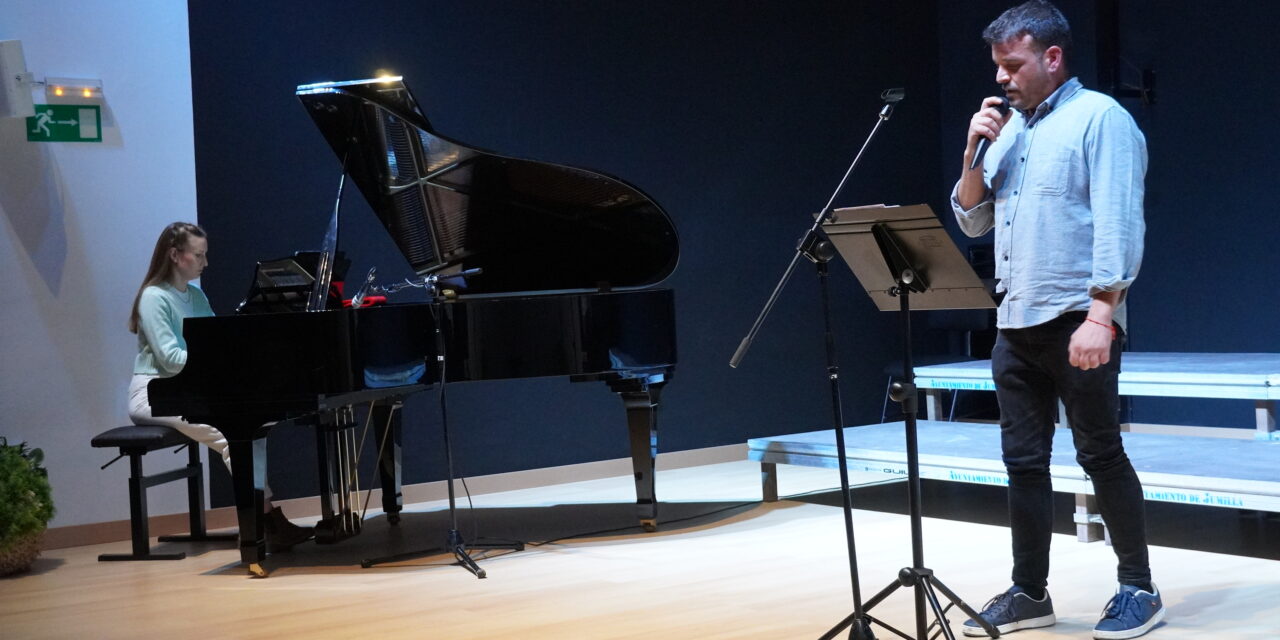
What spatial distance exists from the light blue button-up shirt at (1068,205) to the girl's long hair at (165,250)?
329 centimetres

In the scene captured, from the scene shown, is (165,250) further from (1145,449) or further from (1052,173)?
(1145,449)

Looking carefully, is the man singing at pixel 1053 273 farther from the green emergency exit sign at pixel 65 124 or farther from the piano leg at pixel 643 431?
the green emergency exit sign at pixel 65 124

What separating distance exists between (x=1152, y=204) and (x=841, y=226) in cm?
481

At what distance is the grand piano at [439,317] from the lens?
→ 4.22 metres

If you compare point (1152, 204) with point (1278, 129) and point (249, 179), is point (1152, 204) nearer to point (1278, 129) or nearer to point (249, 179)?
point (1278, 129)

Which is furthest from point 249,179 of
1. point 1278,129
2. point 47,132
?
point 1278,129

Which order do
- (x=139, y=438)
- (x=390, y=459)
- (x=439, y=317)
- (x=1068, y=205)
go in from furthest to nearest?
(x=390, y=459) < (x=139, y=438) < (x=439, y=317) < (x=1068, y=205)

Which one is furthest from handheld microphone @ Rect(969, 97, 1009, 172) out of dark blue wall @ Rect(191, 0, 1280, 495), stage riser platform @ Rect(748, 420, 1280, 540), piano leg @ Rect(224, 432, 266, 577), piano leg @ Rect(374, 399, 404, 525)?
dark blue wall @ Rect(191, 0, 1280, 495)

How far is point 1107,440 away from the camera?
9.59 ft

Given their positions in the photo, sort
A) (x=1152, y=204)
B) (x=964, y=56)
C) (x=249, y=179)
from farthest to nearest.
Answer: (x=964, y=56) → (x=1152, y=204) → (x=249, y=179)

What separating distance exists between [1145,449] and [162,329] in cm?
368

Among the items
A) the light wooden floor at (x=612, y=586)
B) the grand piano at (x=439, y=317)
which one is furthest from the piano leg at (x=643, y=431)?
the light wooden floor at (x=612, y=586)

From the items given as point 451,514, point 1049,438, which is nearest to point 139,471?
point 451,514

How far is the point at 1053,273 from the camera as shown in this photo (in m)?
2.89
